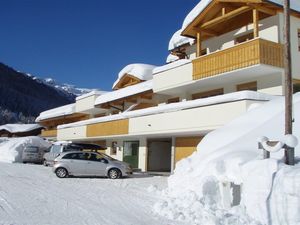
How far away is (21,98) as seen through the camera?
444 feet

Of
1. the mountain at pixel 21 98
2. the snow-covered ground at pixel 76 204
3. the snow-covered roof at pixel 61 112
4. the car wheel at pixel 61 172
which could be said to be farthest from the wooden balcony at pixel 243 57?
the mountain at pixel 21 98

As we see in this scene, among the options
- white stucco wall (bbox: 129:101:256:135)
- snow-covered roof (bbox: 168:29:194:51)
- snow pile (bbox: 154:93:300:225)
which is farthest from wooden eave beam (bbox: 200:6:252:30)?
snow pile (bbox: 154:93:300:225)

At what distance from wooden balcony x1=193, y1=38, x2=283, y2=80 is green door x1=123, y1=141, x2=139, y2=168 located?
973 cm

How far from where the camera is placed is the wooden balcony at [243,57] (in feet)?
59.9

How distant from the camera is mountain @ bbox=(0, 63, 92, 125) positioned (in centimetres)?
12100

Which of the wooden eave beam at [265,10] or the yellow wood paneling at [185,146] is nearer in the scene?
the wooden eave beam at [265,10]

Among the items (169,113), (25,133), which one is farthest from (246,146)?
(25,133)

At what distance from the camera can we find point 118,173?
21.5 metres

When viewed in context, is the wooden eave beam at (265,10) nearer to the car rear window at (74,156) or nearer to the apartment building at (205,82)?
the apartment building at (205,82)

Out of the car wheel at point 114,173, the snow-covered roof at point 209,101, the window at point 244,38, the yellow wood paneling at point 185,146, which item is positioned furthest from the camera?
the yellow wood paneling at point 185,146

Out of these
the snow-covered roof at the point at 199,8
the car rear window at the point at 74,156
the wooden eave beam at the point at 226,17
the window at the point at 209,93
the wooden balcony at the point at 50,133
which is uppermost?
the snow-covered roof at the point at 199,8

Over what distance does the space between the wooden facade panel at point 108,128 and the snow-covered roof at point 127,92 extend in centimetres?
286

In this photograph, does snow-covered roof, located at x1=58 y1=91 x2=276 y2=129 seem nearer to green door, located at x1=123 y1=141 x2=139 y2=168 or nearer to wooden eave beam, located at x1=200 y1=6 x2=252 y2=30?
green door, located at x1=123 y1=141 x2=139 y2=168

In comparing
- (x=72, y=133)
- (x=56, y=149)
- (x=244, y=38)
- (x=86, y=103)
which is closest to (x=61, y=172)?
(x=56, y=149)
